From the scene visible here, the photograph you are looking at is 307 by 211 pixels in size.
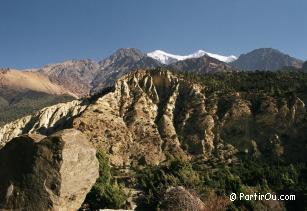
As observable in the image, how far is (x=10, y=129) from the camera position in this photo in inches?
4695

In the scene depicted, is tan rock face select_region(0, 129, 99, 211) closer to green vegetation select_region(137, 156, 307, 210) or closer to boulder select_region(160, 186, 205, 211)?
boulder select_region(160, 186, 205, 211)

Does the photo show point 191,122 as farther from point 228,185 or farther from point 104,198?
point 104,198

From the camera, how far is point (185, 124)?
329 feet

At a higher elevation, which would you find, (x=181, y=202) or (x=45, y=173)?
(x=45, y=173)

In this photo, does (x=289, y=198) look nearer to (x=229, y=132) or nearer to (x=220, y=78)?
(x=229, y=132)

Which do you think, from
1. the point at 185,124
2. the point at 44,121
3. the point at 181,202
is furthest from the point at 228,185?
the point at 44,121

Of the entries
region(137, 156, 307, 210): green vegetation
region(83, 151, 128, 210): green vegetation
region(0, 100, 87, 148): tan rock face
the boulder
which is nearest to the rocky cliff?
region(0, 100, 87, 148): tan rock face

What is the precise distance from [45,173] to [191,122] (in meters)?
74.0

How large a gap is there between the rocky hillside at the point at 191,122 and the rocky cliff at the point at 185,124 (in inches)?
7.9

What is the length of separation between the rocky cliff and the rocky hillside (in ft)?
0.65

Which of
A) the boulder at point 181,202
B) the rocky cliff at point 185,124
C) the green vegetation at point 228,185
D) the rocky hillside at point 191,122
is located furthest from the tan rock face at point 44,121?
the boulder at point 181,202

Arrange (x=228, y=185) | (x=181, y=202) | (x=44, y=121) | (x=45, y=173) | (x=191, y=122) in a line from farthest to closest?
1. (x=44, y=121)
2. (x=191, y=122)
3. (x=228, y=185)
4. (x=181, y=202)
5. (x=45, y=173)

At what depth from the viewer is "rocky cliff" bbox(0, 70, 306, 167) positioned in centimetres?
9075

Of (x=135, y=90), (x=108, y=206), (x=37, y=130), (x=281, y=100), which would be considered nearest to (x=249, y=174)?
(x=108, y=206)
